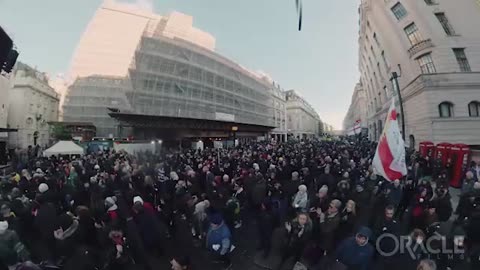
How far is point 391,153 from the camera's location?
7504 millimetres

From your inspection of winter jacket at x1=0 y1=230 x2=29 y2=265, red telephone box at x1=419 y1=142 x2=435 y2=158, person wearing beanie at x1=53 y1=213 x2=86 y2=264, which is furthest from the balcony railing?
winter jacket at x1=0 y1=230 x2=29 y2=265

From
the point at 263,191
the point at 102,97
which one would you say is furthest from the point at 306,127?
the point at 263,191

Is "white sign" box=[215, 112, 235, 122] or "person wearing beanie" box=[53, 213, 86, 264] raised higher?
"white sign" box=[215, 112, 235, 122]

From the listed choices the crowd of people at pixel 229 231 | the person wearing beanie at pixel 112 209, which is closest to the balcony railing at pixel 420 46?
the crowd of people at pixel 229 231

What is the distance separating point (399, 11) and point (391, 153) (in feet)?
91.2

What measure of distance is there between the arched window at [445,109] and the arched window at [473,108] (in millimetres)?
1304

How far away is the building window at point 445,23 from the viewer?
966 inches

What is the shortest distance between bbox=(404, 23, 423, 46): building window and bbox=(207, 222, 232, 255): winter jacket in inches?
1115

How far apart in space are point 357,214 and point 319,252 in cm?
206

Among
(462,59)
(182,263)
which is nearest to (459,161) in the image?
(462,59)

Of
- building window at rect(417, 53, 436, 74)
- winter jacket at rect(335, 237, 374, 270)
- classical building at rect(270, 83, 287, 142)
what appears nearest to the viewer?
winter jacket at rect(335, 237, 374, 270)

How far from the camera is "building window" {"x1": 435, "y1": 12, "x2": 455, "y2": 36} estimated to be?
2455 centimetres

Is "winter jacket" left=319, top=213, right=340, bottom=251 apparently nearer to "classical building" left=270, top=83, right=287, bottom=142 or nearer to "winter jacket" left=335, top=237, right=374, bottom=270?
"winter jacket" left=335, top=237, right=374, bottom=270

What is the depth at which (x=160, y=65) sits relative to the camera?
36.4 metres
